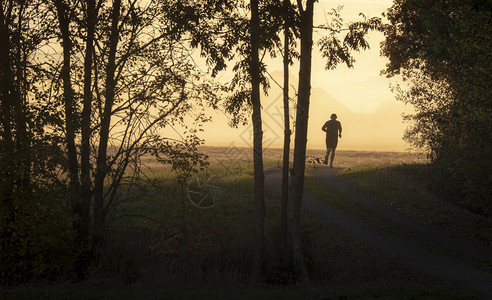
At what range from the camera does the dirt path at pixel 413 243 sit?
44.2 ft

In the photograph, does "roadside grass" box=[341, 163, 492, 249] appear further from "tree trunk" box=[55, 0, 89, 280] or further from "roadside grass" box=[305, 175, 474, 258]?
"tree trunk" box=[55, 0, 89, 280]

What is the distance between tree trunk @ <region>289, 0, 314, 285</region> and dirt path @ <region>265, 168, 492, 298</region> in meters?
3.42

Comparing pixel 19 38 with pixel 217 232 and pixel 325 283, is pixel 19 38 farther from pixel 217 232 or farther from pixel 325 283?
pixel 325 283

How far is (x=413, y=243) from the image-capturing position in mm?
16656

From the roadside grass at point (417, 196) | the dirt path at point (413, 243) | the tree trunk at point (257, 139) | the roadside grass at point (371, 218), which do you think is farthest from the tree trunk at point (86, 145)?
the roadside grass at point (417, 196)

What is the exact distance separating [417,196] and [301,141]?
37.7ft

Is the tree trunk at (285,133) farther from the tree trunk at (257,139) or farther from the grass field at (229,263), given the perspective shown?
the tree trunk at (257,139)

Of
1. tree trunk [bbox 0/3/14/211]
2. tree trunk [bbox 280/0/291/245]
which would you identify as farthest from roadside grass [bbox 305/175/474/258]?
tree trunk [bbox 0/3/14/211]

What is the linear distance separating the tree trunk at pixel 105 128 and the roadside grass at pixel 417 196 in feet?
40.7

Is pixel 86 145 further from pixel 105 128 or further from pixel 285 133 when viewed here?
pixel 285 133

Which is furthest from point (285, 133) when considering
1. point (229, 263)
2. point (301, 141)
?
point (229, 263)

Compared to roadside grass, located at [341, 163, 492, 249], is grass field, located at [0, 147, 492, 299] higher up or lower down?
lower down

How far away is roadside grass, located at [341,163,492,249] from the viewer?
18.9 metres

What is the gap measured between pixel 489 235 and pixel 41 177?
1503 cm
